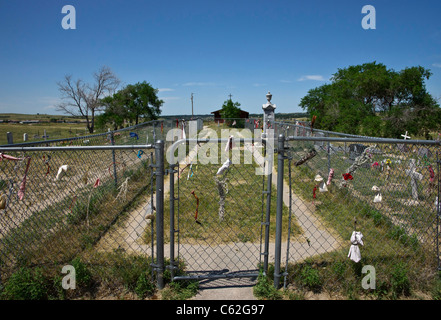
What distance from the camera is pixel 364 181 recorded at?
5.78 meters

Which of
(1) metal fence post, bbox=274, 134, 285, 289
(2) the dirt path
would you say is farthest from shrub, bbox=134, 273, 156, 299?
(1) metal fence post, bbox=274, 134, 285, 289

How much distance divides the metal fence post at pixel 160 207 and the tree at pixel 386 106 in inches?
829

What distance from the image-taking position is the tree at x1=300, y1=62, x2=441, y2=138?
63.3 feet

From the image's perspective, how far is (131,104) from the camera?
35469 mm

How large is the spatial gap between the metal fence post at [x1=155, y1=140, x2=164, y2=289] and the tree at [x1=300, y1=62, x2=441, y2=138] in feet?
69.1

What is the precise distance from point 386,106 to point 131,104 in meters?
29.7

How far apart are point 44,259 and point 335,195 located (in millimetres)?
5860

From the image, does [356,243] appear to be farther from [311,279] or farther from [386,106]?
[386,106]

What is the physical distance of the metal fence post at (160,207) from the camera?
2557 mm

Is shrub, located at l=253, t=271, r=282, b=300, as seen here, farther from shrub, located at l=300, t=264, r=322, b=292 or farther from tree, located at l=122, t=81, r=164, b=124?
tree, located at l=122, t=81, r=164, b=124

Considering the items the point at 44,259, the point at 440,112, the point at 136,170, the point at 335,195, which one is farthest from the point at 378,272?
the point at 440,112

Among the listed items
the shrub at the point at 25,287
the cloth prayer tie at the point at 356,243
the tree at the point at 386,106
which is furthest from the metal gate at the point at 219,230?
the tree at the point at 386,106

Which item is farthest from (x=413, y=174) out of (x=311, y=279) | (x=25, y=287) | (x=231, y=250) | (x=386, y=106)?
(x=386, y=106)
